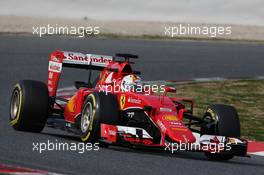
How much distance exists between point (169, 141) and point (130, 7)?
133 feet

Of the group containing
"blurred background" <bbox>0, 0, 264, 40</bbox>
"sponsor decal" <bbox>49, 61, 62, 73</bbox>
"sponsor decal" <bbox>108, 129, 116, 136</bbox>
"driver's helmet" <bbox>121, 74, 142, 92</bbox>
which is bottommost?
"sponsor decal" <bbox>108, 129, 116, 136</bbox>

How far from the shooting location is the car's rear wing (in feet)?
39.3

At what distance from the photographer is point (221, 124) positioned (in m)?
10.2

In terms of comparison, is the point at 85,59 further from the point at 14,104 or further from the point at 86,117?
the point at 86,117

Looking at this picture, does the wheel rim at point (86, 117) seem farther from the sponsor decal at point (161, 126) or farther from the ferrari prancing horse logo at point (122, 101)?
the sponsor decal at point (161, 126)

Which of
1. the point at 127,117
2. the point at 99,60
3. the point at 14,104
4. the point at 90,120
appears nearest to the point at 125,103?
the point at 127,117

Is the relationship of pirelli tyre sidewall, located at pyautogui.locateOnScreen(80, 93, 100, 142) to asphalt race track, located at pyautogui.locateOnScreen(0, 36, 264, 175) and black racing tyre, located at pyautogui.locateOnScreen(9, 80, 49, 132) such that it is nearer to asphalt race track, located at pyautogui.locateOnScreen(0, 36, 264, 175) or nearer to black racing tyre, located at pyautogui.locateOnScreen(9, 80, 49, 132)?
asphalt race track, located at pyautogui.locateOnScreen(0, 36, 264, 175)

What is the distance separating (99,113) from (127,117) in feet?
2.45

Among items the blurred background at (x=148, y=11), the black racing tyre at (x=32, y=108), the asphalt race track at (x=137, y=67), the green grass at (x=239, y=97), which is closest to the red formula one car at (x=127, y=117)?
the black racing tyre at (x=32, y=108)

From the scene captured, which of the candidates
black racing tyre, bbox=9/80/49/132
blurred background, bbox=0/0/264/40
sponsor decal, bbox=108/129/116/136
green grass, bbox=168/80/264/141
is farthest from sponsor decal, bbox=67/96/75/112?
blurred background, bbox=0/0/264/40

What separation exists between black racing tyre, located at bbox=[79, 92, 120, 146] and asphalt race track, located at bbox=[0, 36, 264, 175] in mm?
256

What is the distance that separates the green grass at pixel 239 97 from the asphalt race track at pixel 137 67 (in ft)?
5.32

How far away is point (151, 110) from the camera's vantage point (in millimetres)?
10133

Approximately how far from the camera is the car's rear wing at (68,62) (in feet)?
39.3
